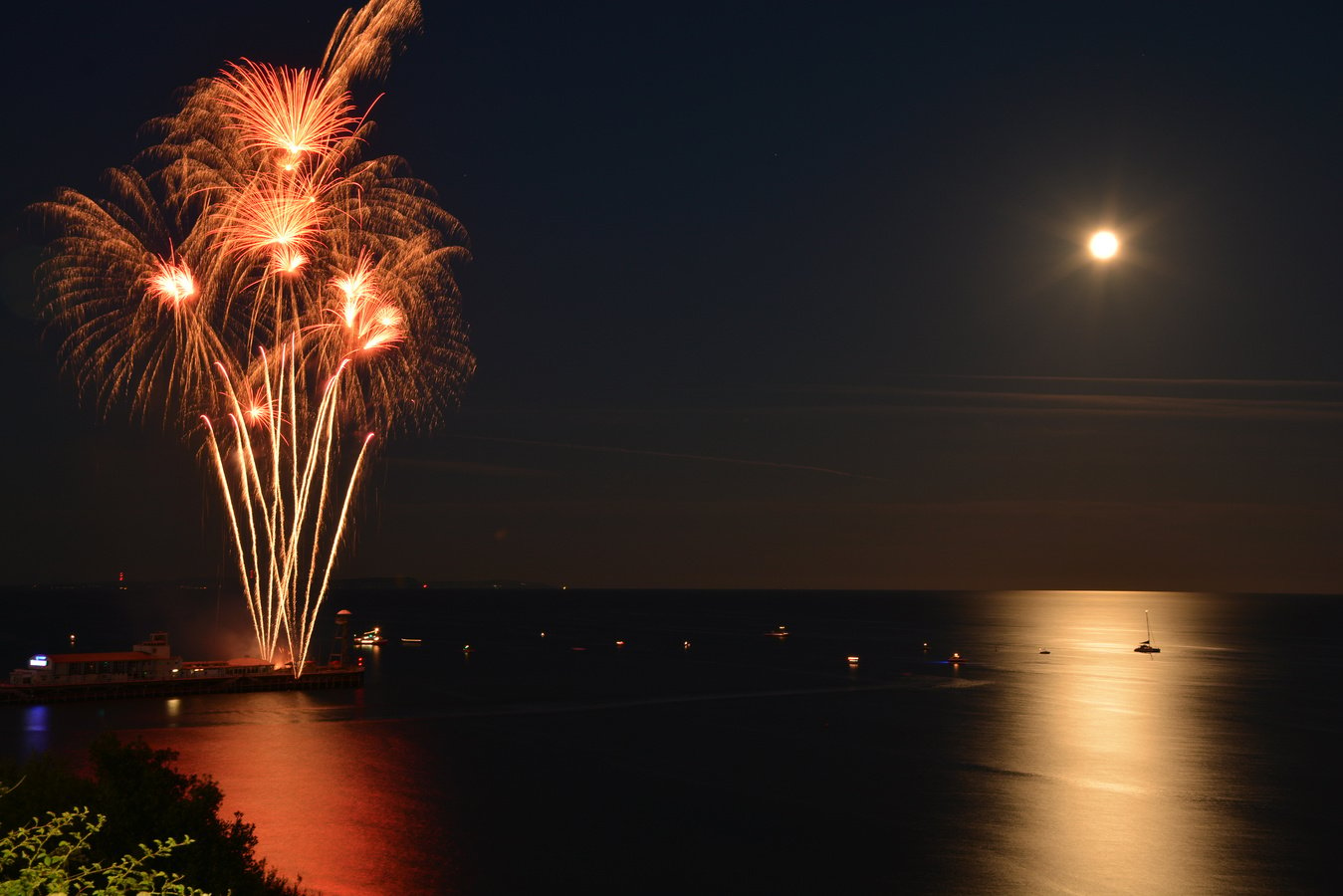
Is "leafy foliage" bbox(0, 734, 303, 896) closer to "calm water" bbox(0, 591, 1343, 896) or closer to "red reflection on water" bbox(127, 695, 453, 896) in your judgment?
"red reflection on water" bbox(127, 695, 453, 896)

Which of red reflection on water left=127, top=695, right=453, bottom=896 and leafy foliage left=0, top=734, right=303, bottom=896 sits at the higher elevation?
leafy foliage left=0, top=734, right=303, bottom=896

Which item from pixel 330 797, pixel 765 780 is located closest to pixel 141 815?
pixel 330 797

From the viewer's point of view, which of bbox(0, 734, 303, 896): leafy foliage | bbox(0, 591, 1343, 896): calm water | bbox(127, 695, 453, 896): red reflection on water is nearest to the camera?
bbox(0, 734, 303, 896): leafy foliage

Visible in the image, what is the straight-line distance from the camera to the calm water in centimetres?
4369

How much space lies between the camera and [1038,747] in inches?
2997

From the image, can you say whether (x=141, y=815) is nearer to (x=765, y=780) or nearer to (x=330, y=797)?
(x=330, y=797)

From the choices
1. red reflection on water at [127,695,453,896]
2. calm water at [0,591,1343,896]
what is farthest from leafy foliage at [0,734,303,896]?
calm water at [0,591,1343,896]

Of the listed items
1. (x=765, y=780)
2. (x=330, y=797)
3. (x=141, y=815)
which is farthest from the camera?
(x=765, y=780)

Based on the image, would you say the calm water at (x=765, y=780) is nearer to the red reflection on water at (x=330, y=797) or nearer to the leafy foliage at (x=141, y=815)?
the red reflection on water at (x=330, y=797)

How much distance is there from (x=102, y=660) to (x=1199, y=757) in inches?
3428

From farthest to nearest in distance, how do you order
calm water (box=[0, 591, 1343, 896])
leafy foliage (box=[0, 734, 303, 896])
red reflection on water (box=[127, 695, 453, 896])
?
calm water (box=[0, 591, 1343, 896])
red reflection on water (box=[127, 695, 453, 896])
leafy foliage (box=[0, 734, 303, 896])

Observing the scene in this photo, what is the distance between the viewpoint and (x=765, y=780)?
6244cm

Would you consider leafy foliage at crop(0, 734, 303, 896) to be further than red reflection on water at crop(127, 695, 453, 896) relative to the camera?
No

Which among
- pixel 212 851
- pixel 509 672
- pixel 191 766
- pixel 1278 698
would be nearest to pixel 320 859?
pixel 212 851
